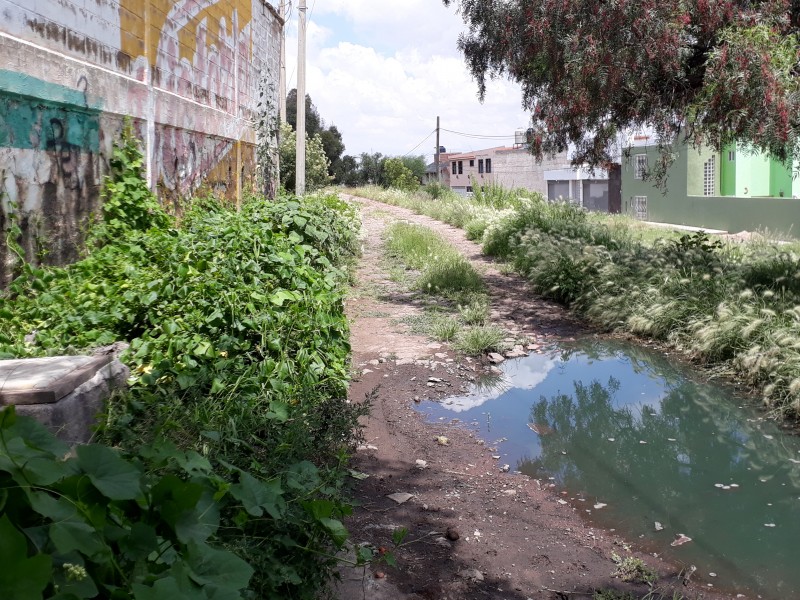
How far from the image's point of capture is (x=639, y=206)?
1390 inches

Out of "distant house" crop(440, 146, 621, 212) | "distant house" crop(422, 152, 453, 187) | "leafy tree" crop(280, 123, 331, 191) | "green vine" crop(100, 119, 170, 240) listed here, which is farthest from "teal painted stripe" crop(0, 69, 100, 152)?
"distant house" crop(422, 152, 453, 187)

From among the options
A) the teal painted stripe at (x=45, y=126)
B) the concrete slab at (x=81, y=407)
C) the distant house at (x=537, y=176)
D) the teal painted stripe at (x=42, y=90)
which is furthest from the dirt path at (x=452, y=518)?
the distant house at (x=537, y=176)

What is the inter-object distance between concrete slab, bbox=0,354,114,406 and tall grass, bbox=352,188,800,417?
18.2 ft

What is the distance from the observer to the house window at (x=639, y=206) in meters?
34.5

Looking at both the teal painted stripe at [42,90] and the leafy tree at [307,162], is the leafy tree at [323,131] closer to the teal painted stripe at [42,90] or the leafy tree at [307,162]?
the leafy tree at [307,162]

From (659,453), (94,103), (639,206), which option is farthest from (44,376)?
(639,206)

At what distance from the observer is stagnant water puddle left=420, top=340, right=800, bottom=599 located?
466 centimetres

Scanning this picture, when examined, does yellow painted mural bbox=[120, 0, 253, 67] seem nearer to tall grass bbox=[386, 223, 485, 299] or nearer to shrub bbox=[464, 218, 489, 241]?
tall grass bbox=[386, 223, 485, 299]

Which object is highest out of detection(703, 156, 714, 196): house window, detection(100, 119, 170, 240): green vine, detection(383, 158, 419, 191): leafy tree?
detection(383, 158, 419, 191): leafy tree

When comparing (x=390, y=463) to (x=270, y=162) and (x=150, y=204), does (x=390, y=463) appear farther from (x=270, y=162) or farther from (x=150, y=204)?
(x=270, y=162)

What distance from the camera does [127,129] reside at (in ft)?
29.3

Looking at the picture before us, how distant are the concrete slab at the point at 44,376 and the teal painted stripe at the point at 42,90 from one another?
2964mm

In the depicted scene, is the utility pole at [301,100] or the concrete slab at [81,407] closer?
the concrete slab at [81,407]

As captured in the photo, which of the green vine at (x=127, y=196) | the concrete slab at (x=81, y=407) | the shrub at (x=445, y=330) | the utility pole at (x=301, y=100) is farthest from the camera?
the utility pole at (x=301, y=100)
